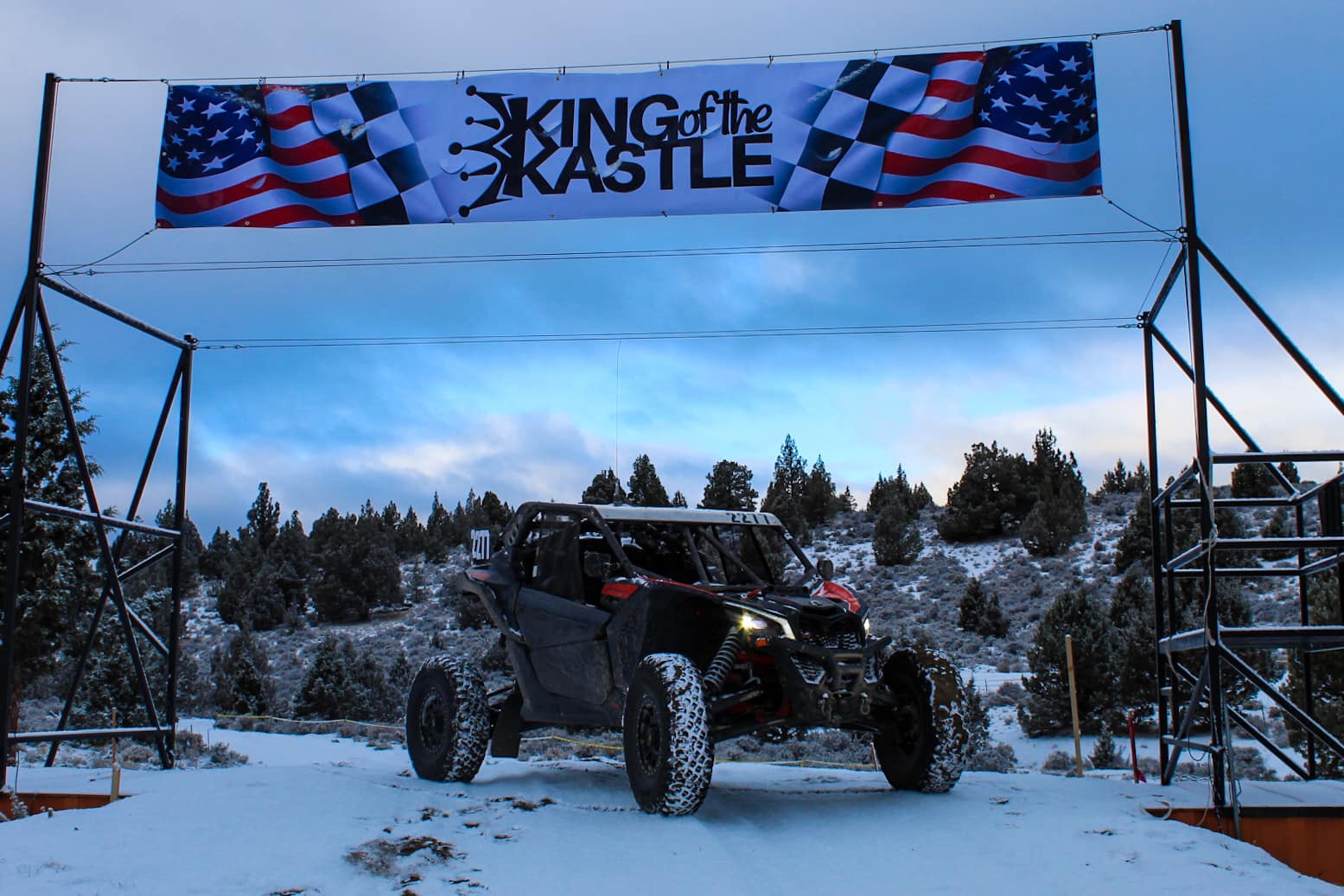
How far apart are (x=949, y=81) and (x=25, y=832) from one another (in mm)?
9334

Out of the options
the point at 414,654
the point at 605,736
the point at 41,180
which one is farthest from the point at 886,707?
the point at 414,654

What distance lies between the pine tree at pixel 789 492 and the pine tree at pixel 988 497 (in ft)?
22.3

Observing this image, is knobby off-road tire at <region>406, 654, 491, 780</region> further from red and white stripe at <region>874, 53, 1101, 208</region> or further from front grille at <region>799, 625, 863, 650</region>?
red and white stripe at <region>874, 53, 1101, 208</region>

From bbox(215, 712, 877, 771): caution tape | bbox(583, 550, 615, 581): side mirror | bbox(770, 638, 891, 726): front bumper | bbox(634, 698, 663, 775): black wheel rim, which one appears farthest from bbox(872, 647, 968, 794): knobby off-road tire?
bbox(215, 712, 877, 771): caution tape

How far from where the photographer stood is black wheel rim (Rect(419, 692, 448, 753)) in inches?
384

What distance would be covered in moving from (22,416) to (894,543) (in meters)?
40.8

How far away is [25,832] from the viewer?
22.0 feet

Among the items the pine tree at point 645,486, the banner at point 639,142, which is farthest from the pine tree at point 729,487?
the banner at point 639,142

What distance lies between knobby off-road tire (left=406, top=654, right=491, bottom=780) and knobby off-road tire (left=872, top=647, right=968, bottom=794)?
3307mm

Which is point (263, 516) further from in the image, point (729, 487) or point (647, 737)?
point (647, 737)

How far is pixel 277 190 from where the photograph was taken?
11.1 meters

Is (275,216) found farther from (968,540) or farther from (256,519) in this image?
(256,519)

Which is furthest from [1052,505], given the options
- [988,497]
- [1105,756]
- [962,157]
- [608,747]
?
[962,157]

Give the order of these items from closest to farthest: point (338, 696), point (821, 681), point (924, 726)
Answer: point (821, 681) → point (924, 726) → point (338, 696)
